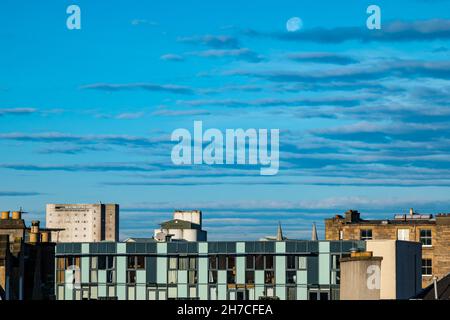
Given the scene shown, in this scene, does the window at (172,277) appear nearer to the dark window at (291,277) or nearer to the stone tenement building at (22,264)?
the dark window at (291,277)

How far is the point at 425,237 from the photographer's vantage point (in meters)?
132

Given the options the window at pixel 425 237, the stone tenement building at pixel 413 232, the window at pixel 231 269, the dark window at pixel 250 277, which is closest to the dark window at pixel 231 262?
the window at pixel 231 269

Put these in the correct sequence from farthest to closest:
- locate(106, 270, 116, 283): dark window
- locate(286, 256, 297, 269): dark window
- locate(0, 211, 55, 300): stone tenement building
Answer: locate(106, 270, 116, 283): dark window
locate(286, 256, 297, 269): dark window
locate(0, 211, 55, 300): stone tenement building

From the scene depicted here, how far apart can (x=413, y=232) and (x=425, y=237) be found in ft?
5.93

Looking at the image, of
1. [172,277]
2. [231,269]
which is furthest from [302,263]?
[172,277]

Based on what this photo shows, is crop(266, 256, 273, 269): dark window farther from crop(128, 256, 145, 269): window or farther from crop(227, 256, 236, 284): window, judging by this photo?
crop(128, 256, 145, 269): window

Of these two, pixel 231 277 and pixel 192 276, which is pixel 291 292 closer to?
pixel 231 277

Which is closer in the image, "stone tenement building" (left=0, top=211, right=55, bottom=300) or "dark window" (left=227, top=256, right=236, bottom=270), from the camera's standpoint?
"stone tenement building" (left=0, top=211, right=55, bottom=300)

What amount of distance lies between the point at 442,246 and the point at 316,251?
3294 centimetres

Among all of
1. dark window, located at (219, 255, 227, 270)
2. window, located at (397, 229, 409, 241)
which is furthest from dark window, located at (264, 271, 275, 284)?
window, located at (397, 229, 409, 241)

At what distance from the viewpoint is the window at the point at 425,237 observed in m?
131

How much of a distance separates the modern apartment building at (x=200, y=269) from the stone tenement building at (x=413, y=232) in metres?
27.6

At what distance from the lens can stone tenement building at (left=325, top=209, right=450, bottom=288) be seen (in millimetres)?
128250
